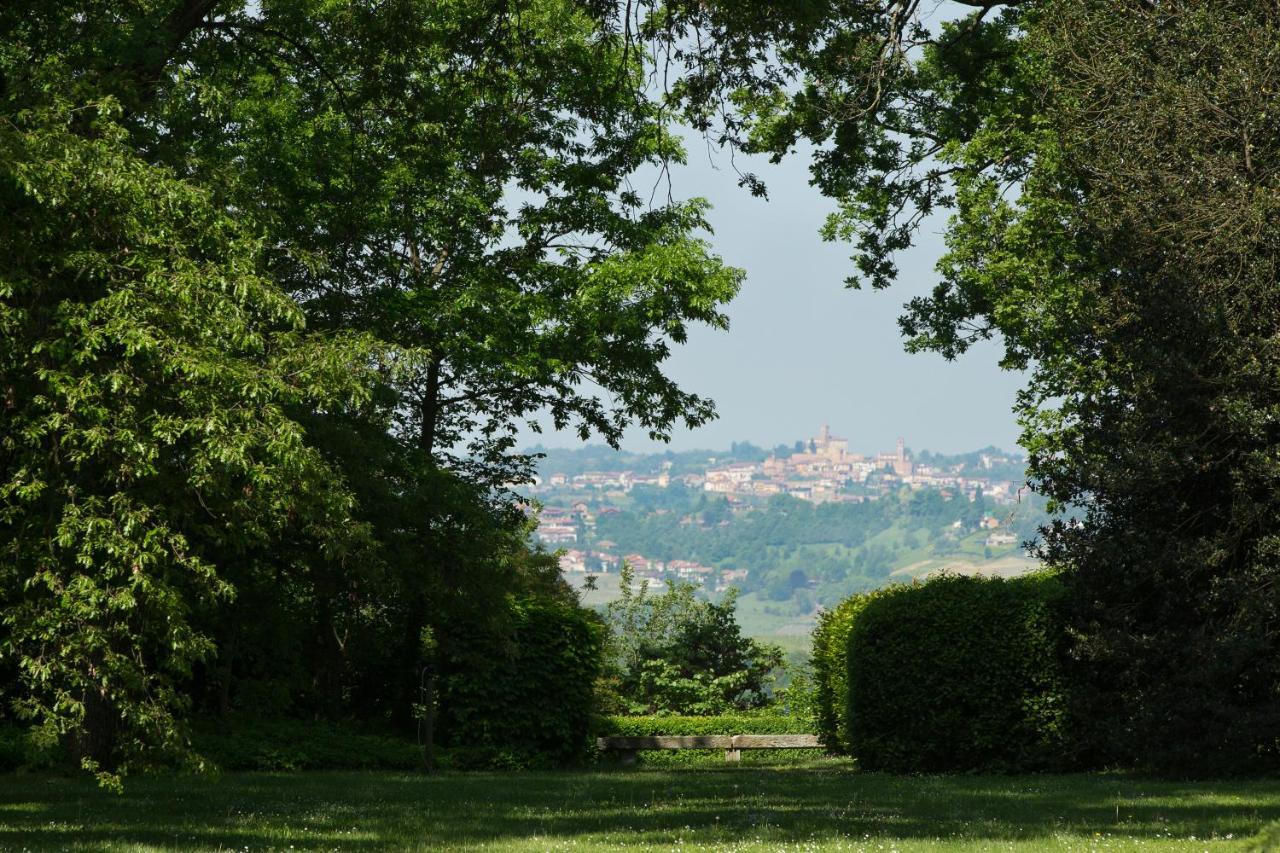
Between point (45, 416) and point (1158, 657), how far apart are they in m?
12.0

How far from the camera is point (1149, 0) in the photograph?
17.1 metres

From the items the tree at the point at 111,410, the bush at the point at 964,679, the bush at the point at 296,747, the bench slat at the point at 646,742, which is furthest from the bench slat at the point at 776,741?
the tree at the point at 111,410

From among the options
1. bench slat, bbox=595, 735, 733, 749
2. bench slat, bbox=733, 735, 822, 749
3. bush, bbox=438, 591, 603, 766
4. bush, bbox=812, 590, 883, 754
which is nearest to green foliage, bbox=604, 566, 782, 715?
bush, bbox=812, 590, 883, 754

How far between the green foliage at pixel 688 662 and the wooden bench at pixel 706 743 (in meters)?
4.07

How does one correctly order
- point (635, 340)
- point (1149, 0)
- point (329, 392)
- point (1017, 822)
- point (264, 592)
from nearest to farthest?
point (1017, 822)
point (329, 392)
point (1149, 0)
point (264, 592)
point (635, 340)

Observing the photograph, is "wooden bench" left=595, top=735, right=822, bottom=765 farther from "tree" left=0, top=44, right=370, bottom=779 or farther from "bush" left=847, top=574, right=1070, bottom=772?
"tree" left=0, top=44, right=370, bottom=779

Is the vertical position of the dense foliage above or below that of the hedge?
above

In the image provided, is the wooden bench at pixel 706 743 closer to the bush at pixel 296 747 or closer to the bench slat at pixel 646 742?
the bench slat at pixel 646 742

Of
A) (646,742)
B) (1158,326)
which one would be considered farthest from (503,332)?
(1158,326)

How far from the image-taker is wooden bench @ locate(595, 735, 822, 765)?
22031 mm

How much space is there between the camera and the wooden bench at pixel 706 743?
2203 centimetres

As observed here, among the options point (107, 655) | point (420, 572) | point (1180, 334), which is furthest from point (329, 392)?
point (1180, 334)

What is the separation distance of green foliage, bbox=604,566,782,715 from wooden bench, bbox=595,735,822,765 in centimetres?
407

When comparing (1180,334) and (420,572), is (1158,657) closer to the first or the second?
(1180,334)
